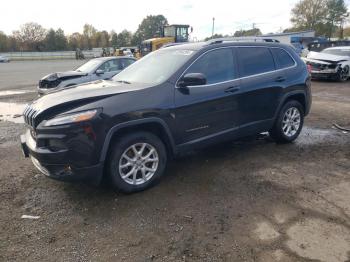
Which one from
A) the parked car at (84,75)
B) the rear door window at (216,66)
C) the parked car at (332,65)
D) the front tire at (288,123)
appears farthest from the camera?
the parked car at (332,65)

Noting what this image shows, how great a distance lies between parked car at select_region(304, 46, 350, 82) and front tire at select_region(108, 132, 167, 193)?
13.1m

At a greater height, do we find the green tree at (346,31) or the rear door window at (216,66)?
the green tree at (346,31)

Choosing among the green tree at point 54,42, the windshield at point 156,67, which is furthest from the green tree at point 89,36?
the windshield at point 156,67

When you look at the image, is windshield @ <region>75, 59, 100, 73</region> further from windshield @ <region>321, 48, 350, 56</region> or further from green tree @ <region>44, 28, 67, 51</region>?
green tree @ <region>44, 28, 67, 51</region>

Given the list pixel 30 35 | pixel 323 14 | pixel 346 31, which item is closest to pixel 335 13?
pixel 323 14

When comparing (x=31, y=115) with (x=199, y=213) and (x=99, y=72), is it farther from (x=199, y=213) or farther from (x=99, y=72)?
(x=99, y=72)

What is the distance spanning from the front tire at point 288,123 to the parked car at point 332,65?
33.2 feet

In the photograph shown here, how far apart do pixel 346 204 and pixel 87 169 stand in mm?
2988

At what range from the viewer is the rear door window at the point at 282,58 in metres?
5.76

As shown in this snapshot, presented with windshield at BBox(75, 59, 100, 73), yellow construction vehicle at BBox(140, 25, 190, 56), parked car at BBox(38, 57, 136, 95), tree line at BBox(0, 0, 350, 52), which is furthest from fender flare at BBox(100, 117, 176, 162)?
tree line at BBox(0, 0, 350, 52)

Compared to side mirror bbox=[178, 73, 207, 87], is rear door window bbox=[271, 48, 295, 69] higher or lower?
higher

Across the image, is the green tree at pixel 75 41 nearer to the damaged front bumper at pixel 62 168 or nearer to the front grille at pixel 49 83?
the front grille at pixel 49 83

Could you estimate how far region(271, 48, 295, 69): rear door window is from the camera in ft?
18.9

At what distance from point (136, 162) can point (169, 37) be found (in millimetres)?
21838
